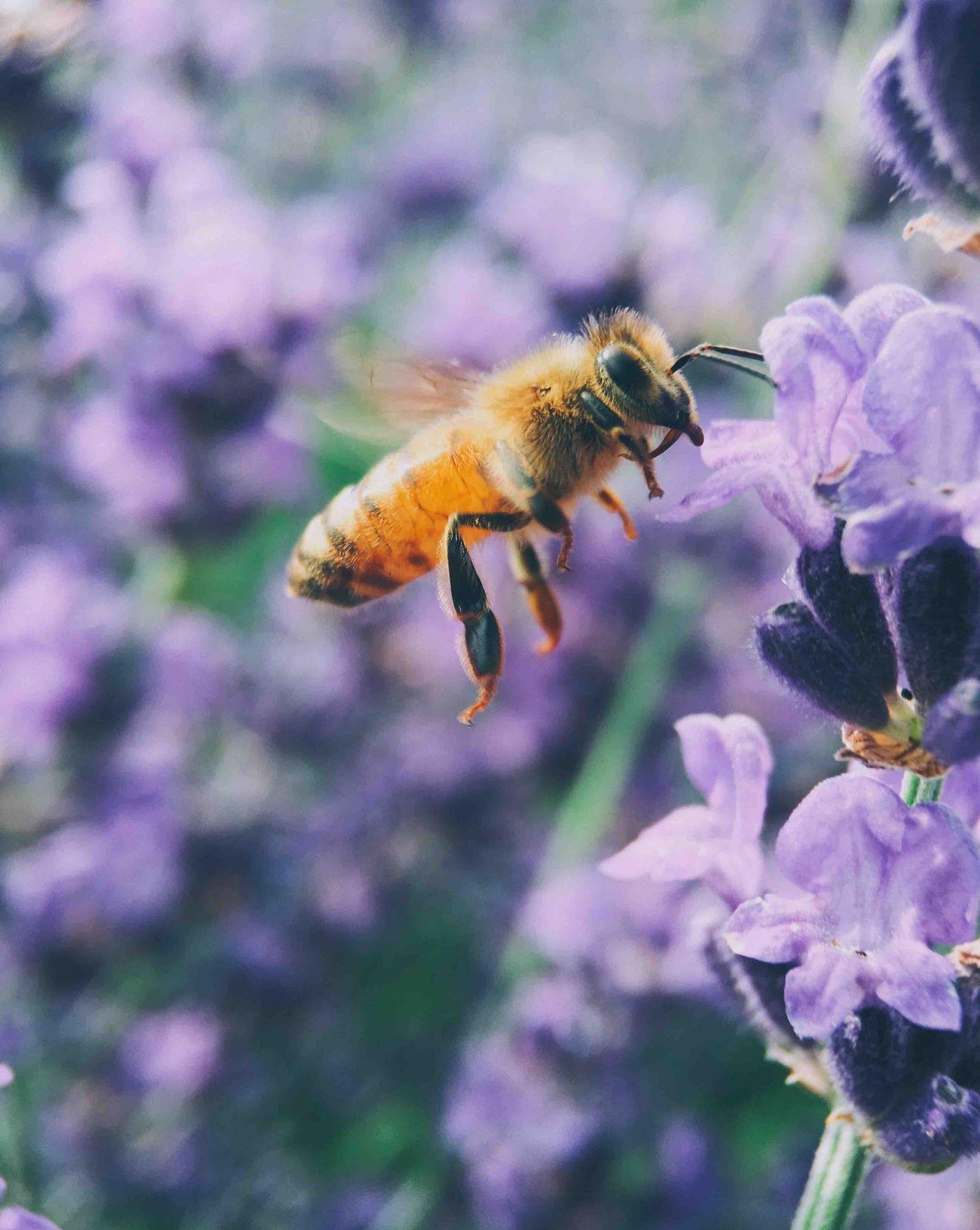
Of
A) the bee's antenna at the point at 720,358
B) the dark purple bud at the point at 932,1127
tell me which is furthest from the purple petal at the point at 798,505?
the dark purple bud at the point at 932,1127

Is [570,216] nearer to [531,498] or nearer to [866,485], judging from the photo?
[531,498]

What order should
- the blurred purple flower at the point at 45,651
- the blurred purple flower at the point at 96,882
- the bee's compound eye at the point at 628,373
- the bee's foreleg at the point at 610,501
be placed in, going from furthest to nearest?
the blurred purple flower at the point at 45,651
the blurred purple flower at the point at 96,882
the bee's foreleg at the point at 610,501
the bee's compound eye at the point at 628,373

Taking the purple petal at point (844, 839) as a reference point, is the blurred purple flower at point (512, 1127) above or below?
below

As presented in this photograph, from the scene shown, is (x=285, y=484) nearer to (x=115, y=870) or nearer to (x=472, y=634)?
(x=115, y=870)

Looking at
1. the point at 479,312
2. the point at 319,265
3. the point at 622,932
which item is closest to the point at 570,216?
the point at 479,312

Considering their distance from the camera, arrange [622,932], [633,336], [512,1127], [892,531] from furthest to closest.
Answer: [622,932]
[512,1127]
[633,336]
[892,531]

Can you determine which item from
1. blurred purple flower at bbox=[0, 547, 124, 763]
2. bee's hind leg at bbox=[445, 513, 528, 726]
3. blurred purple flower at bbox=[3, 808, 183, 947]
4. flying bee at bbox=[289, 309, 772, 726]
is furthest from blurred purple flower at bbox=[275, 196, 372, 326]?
bee's hind leg at bbox=[445, 513, 528, 726]

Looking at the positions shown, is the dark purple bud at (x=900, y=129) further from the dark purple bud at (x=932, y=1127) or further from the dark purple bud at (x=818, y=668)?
the dark purple bud at (x=932, y=1127)
